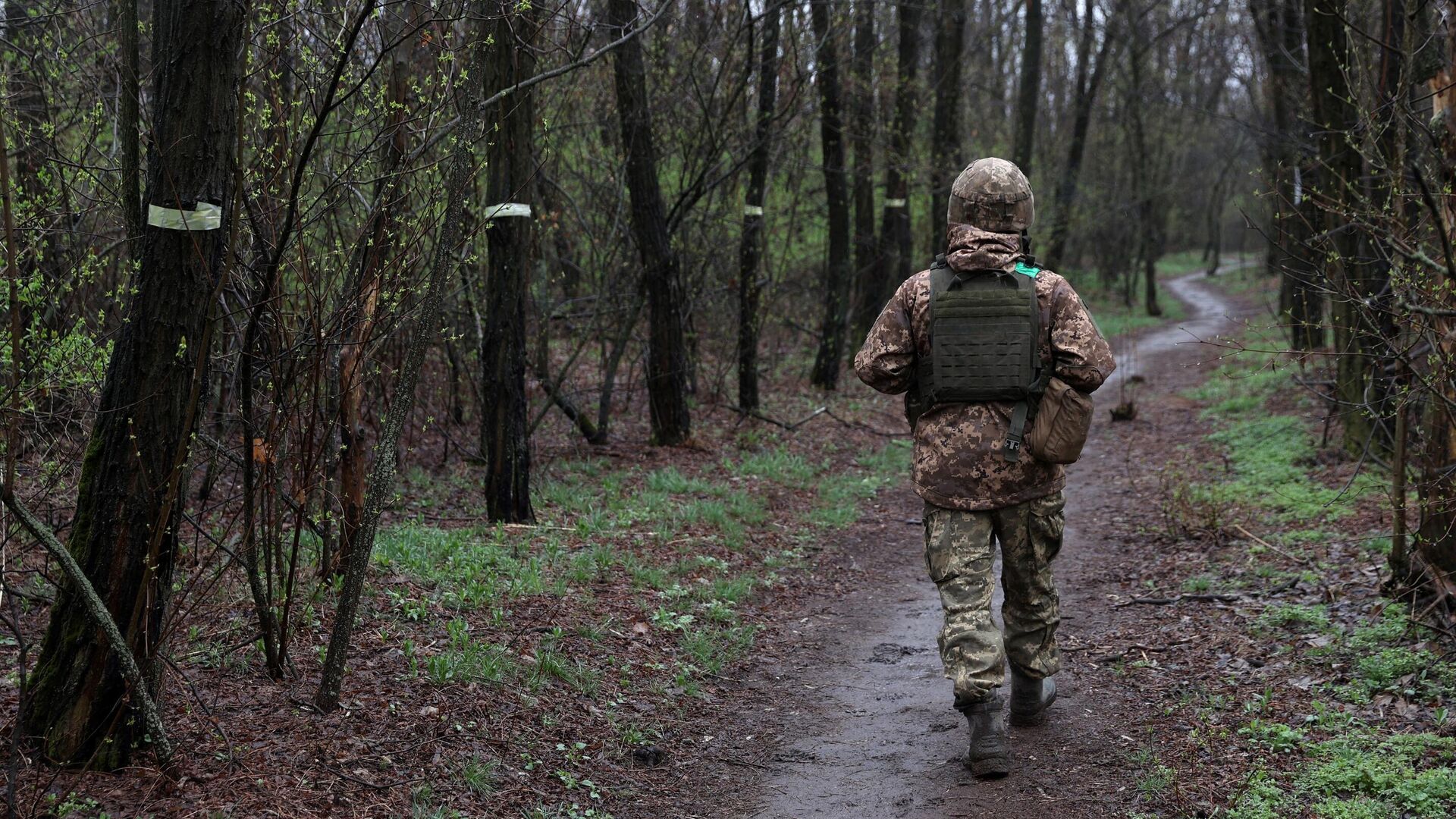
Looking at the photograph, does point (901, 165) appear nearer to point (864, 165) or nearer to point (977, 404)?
point (864, 165)

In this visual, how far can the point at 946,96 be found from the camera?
18234mm

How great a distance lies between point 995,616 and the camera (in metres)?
6.77

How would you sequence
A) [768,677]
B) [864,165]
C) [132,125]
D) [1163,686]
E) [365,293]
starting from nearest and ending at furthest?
[132,125]
[365,293]
[1163,686]
[768,677]
[864,165]

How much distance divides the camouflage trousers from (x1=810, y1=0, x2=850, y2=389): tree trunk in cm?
965

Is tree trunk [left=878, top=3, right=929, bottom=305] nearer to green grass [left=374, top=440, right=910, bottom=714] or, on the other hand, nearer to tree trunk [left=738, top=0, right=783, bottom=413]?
tree trunk [left=738, top=0, right=783, bottom=413]

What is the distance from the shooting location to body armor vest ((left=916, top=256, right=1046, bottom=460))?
4.58 m

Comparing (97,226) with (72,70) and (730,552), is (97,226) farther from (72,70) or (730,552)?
(730,552)

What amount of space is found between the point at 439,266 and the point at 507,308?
351 centimetres

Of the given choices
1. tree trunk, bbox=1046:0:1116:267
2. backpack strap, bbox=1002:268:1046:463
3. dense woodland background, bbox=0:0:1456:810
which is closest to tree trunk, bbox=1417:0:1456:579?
dense woodland background, bbox=0:0:1456:810

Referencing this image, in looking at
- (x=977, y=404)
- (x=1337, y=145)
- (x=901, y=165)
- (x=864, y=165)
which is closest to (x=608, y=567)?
(x=977, y=404)

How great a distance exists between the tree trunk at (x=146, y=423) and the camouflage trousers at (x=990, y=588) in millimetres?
2962

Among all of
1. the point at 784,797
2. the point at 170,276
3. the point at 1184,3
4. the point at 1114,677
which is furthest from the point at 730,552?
the point at 1184,3

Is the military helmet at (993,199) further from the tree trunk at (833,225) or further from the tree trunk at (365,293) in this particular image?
the tree trunk at (833,225)

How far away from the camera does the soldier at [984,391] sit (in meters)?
4.57
